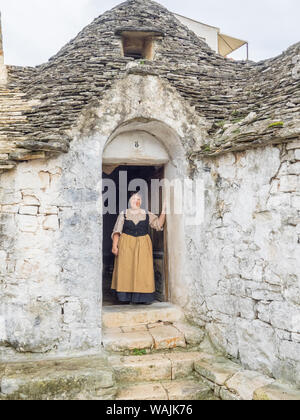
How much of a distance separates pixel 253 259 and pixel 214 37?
10.5 metres

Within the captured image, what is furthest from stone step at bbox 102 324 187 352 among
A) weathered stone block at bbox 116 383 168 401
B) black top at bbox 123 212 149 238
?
black top at bbox 123 212 149 238

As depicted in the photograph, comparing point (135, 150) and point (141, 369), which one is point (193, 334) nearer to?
point (141, 369)

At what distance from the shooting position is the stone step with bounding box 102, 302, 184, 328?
526cm

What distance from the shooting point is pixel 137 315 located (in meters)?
5.35

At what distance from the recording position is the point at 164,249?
239 inches

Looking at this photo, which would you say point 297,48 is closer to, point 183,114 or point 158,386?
point 183,114

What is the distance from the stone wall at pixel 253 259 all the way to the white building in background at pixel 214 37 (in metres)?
8.98

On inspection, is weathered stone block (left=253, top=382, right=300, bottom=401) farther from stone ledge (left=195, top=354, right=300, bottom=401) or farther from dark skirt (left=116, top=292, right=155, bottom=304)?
dark skirt (left=116, top=292, right=155, bottom=304)

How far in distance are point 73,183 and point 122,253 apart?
156 cm

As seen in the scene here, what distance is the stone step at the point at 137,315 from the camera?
5258 millimetres

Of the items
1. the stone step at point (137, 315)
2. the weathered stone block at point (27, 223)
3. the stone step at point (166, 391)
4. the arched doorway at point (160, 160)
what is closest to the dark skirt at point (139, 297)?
the stone step at point (137, 315)

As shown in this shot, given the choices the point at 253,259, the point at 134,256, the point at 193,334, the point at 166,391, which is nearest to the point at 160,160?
the point at 134,256

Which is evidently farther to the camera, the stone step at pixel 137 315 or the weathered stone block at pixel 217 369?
the stone step at pixel 137 315

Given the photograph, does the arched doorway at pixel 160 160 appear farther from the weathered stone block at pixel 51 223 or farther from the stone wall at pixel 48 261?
the weathered stone block at pixel 51 223
